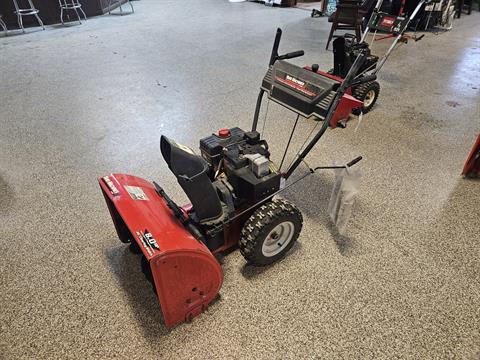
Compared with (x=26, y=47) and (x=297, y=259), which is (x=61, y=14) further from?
(x=297, y=259)

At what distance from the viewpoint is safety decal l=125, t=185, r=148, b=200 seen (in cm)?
104

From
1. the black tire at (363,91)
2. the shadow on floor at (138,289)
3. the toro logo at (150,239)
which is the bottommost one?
the shadow on floor at (138,289)

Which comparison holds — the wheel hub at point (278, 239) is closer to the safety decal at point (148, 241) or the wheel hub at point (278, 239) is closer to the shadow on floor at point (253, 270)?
the shadow on floor at point (253, 270)

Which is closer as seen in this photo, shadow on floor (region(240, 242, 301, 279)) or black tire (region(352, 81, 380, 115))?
shadow on floor (region(240, 242, 301, 279))

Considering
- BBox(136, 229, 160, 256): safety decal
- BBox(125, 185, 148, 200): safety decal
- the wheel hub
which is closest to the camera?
BBox(136, 229, 160, 256): safety decal

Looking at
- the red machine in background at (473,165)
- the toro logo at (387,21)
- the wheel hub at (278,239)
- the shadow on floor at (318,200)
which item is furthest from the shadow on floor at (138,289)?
the toro logo at (387,21)

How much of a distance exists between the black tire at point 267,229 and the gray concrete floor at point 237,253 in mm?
117

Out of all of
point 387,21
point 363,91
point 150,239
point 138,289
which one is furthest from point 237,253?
point 387,21

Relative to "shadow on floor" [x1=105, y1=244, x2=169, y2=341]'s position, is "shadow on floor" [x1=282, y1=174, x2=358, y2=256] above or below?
above

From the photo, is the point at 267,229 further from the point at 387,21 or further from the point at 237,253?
the point at 387,21

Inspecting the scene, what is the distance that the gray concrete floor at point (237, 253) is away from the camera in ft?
3.45

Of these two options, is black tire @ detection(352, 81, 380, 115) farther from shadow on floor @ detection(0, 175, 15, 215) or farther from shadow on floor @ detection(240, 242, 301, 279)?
shadow on floor @ detection(0, 175, 15, 215)

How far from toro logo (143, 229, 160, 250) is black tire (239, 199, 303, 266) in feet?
1.18

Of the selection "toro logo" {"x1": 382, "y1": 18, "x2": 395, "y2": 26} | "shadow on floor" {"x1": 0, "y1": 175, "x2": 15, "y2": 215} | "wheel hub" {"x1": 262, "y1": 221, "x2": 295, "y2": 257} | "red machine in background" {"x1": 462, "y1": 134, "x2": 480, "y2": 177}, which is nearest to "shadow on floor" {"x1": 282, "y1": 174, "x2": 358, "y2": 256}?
"wheel hub" {"x1": 262, "y1": 221, "x2": 295, "y2": 257}
